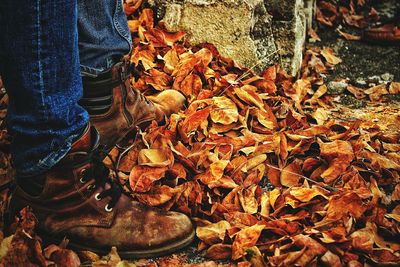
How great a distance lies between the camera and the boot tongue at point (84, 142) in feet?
3.62

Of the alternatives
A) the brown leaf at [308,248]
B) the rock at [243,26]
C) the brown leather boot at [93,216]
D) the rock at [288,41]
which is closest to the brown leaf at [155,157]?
the brown leather boot at [93,216]

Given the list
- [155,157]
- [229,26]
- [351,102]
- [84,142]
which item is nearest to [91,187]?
[84,142]

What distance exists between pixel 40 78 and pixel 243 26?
122 centimetres

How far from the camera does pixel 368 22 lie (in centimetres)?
277

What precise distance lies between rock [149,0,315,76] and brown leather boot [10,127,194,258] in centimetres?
104

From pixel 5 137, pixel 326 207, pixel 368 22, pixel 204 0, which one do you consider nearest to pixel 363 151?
pixel 326 207

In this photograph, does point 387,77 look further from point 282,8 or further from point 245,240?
point 245,240

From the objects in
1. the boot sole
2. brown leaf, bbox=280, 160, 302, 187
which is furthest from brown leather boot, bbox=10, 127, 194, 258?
brown leaf, bbox=280, 160, 302, 187

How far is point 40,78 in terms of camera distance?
3.17 ft

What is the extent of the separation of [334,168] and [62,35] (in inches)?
38.3

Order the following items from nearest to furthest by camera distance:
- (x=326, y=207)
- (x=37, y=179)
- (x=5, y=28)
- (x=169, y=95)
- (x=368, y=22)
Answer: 1. (x=5, y=28)
2. (x=37, y=179)
3. (x=326, y=207)
4. (x=169, y=95)
5. (x=368, y=22)

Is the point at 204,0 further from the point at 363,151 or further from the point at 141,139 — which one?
the point at 363,151

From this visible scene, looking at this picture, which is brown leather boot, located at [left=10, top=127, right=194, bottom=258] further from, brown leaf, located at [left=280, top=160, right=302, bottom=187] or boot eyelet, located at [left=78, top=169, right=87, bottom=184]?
brown leaf, located at [left=280, top=160, right=302, bottom=187]

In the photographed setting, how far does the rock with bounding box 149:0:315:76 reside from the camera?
196 centimetres
